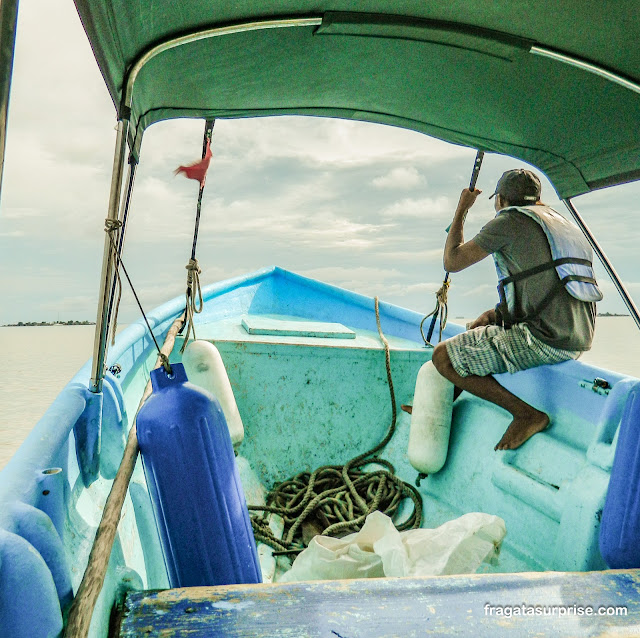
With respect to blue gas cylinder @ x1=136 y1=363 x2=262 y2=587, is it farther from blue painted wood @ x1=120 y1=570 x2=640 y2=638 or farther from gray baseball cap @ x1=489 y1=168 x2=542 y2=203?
gray baseball cap @ x1=489 y1=168 x2=542 y2=203

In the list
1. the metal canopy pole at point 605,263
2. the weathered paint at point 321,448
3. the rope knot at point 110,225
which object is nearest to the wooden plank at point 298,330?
the weathered paint at point 321,448

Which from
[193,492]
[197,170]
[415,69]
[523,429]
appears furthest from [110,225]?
[523,429]

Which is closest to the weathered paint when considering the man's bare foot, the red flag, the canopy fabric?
the man's bare foot

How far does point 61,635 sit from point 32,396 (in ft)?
40.7

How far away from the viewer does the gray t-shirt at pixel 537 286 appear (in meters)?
2.47

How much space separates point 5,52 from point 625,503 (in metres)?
1.84

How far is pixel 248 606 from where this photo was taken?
1101 mm

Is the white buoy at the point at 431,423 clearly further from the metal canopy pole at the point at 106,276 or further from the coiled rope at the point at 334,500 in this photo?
the metal canopy pole at the point at 106,276

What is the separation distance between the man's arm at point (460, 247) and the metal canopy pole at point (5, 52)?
2.12 m

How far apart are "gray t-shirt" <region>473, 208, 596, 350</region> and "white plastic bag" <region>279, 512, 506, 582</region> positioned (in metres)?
1.07

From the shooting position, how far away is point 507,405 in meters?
2.50

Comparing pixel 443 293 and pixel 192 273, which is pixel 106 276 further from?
pixel 443 293

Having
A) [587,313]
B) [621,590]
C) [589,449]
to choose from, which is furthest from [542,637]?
[587,313]

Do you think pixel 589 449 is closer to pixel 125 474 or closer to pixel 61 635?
pixel 125 474
